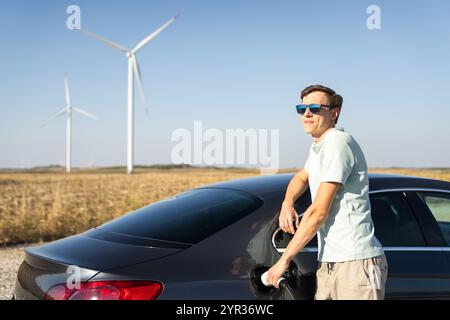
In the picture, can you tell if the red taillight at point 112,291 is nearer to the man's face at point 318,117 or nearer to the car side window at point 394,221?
the man's face at point 318,117

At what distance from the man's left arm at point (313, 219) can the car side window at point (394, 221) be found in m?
0.87

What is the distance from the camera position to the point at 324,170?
2.55 m

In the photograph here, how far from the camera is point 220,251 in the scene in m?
2.78

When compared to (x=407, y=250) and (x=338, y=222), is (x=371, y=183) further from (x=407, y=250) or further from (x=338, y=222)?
(x=338, y=222)

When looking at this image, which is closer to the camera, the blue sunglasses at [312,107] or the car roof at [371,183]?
the blue sunglasses at [312,107]

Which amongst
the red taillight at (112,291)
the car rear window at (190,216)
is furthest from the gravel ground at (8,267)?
the red taillight at (112,291)

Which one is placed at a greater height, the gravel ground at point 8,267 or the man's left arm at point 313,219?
the man's left arm at point 313,219

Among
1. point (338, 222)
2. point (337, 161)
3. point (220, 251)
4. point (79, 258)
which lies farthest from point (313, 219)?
point (79, 258)

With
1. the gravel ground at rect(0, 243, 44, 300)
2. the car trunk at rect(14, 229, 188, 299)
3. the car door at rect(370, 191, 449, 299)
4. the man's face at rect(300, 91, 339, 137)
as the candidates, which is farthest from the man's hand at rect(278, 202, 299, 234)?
the gravel ground at rect(0, 243, 44, 300)

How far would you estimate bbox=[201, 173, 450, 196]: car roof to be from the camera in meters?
3.35

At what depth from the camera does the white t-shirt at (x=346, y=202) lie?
2547 millimetres

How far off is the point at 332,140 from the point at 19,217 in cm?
924

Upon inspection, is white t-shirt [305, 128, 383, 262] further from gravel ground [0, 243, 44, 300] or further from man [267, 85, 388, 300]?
gravel ground [0, 243, 44, 300]

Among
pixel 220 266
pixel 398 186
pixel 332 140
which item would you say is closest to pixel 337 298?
pixel 220 266
